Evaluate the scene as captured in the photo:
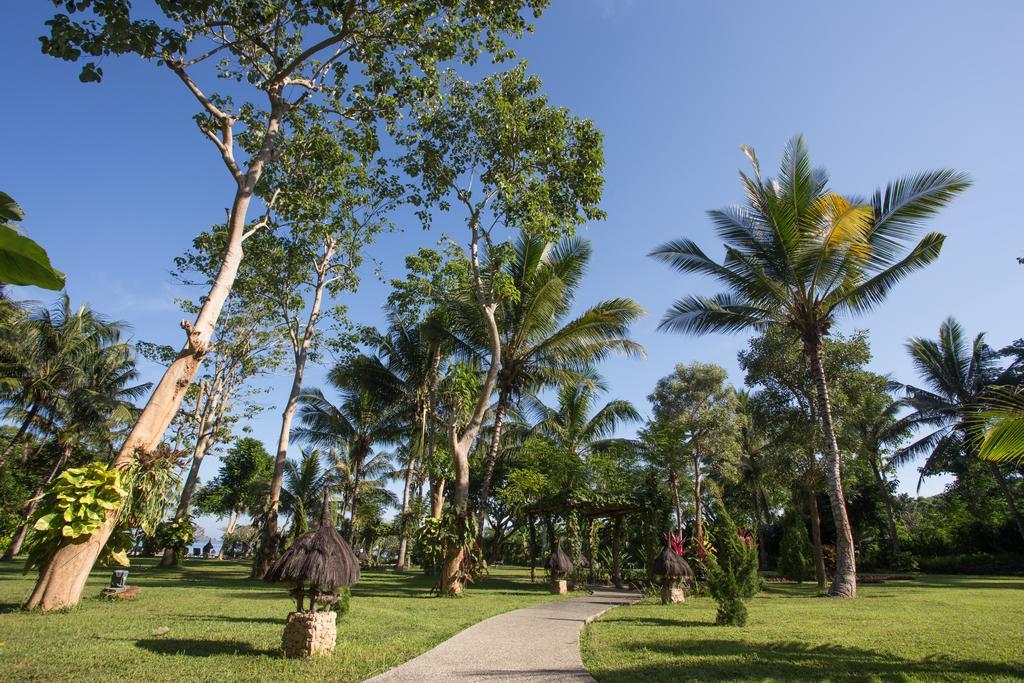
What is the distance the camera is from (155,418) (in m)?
7.30

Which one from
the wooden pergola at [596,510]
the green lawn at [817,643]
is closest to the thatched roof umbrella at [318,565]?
the green lawn at [817,643]

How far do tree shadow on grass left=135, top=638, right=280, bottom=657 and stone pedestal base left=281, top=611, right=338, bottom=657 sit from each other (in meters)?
0.27

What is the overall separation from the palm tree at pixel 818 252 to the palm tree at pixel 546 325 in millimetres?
3030

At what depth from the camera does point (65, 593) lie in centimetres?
688

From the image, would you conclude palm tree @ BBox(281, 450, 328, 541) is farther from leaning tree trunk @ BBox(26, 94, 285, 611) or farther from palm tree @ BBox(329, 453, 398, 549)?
leaning tree trunk @ BBox(26, 94, 285, 611)

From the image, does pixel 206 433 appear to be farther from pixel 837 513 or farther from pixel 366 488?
pixel 837 513

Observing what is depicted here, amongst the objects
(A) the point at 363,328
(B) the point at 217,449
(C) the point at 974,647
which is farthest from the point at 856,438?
(B) the point at 217,449

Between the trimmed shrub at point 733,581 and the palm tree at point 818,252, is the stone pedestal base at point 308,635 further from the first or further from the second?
the palm tree at point 818,252

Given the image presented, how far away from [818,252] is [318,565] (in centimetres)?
1333

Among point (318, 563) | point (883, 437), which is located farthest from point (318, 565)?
point (883, 437)

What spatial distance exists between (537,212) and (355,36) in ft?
18.8

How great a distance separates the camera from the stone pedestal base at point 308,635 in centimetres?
566

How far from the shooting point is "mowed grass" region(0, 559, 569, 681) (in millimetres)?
4777

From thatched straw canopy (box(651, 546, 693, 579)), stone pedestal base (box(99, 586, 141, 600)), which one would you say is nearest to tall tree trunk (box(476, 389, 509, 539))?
thatched straw canopy (box(651, 546, 693, 579))
